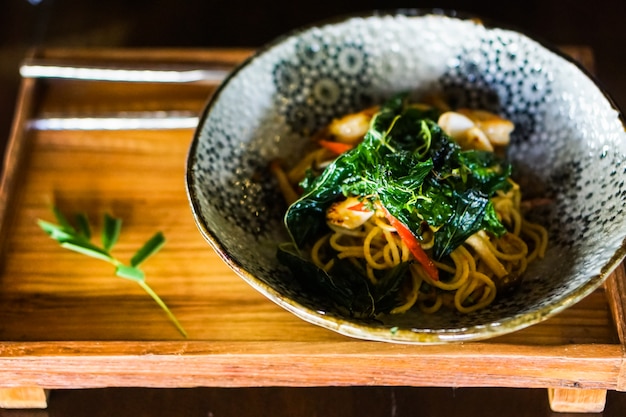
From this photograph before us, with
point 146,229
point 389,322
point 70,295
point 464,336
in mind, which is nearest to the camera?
point 464,336

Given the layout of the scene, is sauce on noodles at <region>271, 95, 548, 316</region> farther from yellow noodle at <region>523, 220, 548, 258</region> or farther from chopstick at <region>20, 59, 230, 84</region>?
chopstick at <region>20, 59, 230, 84</region>

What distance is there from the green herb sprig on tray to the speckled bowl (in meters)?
0.28

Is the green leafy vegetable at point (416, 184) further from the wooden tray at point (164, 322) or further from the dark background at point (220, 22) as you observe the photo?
the dark background at point (220, 22)

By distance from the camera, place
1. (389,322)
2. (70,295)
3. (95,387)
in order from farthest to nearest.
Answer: (70,295), (95,387), (389,322)

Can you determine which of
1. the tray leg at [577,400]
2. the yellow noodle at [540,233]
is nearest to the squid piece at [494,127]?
the yellow noodle at [540,233]

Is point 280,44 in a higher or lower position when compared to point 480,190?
higher

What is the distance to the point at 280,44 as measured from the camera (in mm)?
2223

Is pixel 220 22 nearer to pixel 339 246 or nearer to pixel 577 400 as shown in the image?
pixel 339 246

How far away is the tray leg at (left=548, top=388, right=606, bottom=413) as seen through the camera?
179 cm

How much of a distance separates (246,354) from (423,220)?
0.55 meters

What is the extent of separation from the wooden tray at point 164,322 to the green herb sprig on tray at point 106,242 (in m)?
A: 0.03

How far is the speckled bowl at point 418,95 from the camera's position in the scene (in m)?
1.77

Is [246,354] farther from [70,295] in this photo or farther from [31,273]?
[31,273]

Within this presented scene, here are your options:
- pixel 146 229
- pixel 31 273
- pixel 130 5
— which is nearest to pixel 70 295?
pixel 31 273
